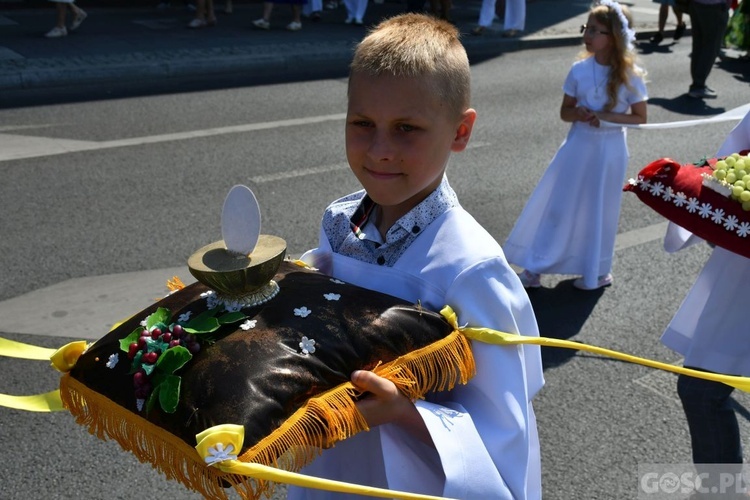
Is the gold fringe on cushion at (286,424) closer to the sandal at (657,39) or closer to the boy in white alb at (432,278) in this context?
the boy in white alb at (432,278)

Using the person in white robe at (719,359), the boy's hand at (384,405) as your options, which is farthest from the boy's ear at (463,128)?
the person in white robe at (719,359)

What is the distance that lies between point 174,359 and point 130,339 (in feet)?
0.54

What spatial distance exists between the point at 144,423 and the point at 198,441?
0.72ft

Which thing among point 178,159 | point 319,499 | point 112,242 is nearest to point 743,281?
point 319,499

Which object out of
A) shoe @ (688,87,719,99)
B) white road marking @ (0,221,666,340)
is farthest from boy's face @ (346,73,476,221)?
shoe @ (688,87,719,99)

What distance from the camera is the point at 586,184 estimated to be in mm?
5789

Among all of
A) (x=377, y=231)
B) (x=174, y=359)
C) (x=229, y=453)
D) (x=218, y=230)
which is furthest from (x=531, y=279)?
(x=229, y=453)

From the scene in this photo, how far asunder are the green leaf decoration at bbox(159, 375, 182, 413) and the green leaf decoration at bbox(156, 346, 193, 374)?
2 cm

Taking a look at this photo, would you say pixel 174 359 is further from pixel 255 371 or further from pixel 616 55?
pixel 616 55

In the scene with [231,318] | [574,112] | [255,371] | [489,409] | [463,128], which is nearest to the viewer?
[255,371]

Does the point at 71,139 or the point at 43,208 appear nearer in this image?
the point at 43,208

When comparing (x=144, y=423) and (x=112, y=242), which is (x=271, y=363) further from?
(x=112, y=242)

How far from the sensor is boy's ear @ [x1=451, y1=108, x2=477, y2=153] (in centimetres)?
203

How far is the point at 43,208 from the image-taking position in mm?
6695
